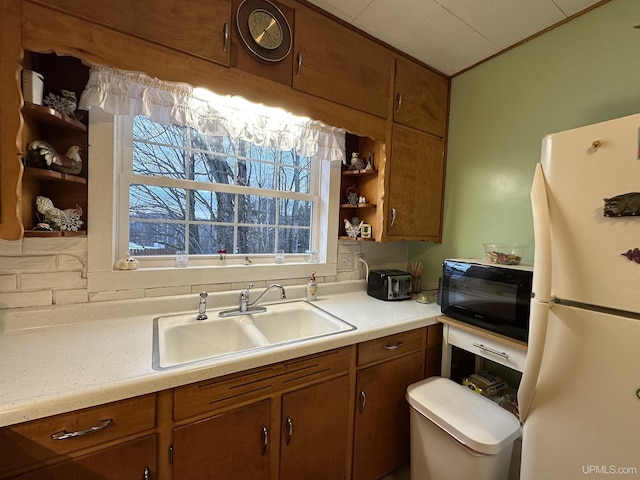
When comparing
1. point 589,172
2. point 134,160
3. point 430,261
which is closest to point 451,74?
point 430,261

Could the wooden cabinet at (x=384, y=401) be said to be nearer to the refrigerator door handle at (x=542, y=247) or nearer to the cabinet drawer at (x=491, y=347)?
the cabinet drawer at (x=491, y=347)

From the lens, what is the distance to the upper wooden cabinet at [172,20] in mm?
975

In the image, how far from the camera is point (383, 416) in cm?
142

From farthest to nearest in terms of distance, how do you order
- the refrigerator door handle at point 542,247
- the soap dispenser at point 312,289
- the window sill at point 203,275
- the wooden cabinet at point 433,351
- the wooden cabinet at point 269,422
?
the soap dispenser at point 312,289
the wooden cabinet at point 433,351
the window sill at point 203,275
the wooden cabinet at point 269,422
the refrigerator door handle at point 542,247

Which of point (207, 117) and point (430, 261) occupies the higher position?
point (207, 117)

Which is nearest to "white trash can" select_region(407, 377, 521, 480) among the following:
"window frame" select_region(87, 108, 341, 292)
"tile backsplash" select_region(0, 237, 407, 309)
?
"window frame" select_region(87, 108, 341, 292)

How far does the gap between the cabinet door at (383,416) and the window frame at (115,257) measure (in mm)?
777

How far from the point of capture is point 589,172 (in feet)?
2.56

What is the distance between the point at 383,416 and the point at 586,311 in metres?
1.05

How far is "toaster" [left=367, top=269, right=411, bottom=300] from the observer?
183cm

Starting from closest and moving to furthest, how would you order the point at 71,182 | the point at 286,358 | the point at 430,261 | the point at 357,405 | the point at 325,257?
the point at 286,358, the point at 71,182, the point at 357,405, the point at 325,257, the point at 430,261

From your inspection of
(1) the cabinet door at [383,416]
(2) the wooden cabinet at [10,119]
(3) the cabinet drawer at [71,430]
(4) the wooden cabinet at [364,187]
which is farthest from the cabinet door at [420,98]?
(3) the cabinet drawer at [71,430]

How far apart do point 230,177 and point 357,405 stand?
147 centimetres

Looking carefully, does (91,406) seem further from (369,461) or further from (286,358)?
(369,461)
